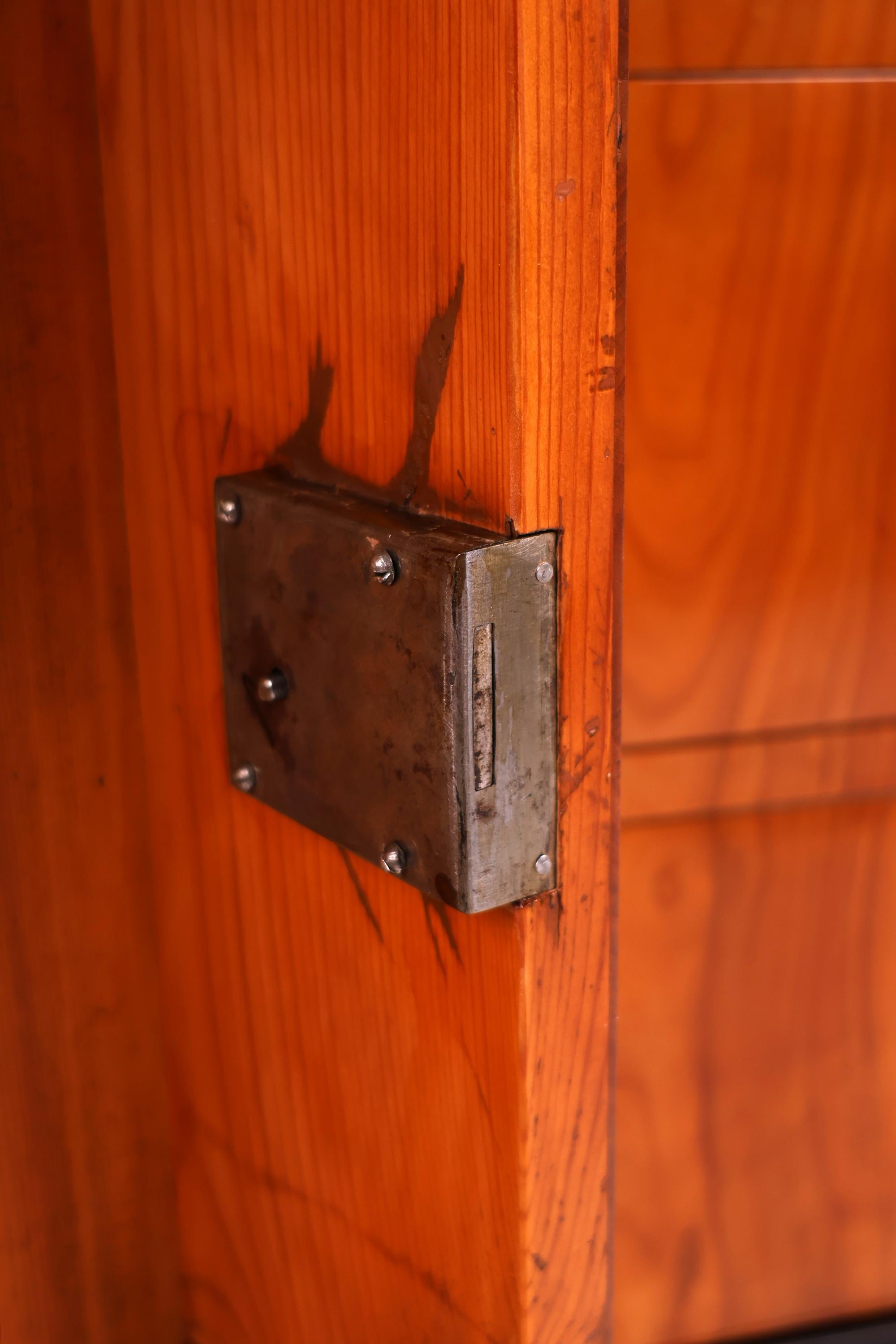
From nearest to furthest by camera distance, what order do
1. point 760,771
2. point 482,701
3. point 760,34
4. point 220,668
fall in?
point 482,701 < point 220,668 < point 760,34 < point 760,771

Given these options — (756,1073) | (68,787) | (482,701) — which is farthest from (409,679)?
(756,1073)

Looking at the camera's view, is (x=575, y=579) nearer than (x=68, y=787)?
Yes

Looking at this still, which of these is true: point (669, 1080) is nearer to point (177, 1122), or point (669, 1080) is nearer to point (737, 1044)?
point (737, 1044)

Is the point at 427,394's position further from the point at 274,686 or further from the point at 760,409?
the point at 760,409

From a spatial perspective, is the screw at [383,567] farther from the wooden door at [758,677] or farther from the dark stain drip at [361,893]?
the wooden door at [758,677]

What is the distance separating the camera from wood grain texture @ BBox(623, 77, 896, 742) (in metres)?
0.70

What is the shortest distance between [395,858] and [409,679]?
1.9 inches

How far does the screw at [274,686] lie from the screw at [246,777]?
0.03 meters

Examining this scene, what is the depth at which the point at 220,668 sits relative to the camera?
423 millimetres

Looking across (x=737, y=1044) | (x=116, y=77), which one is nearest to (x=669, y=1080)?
(x=737, y=1044)

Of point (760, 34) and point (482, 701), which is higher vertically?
point (760, 34)

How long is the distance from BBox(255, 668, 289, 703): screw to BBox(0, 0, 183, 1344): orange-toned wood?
0.10 meters

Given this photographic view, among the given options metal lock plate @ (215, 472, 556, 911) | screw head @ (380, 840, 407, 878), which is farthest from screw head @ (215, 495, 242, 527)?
screw head @ (380, 840, 407, 878)

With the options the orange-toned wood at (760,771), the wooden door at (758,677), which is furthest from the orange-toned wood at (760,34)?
the orange-toned wood at (760,771)
